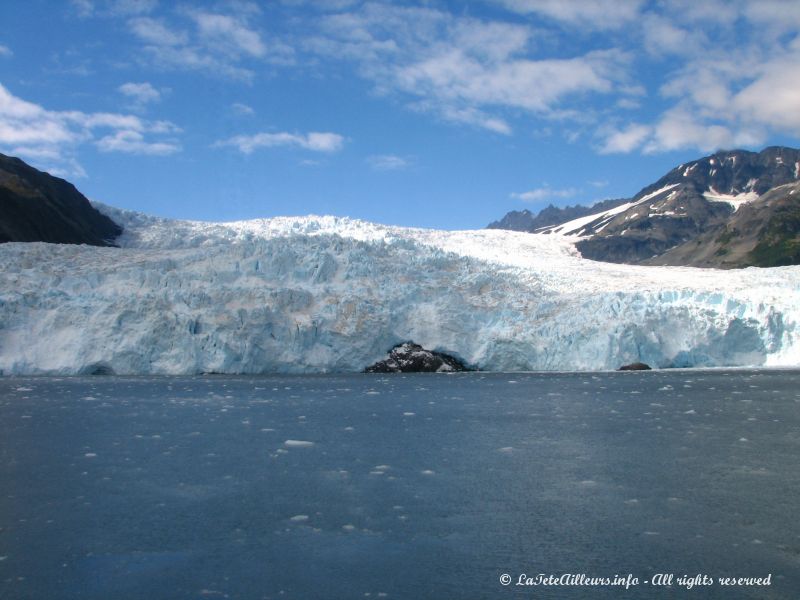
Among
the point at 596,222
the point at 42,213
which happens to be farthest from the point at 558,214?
the point at 42,213

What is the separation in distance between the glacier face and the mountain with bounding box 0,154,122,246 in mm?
10061

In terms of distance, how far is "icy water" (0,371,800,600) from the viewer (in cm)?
563

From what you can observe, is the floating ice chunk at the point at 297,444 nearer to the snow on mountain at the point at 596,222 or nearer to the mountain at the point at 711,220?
the mountain at the point at 711,220

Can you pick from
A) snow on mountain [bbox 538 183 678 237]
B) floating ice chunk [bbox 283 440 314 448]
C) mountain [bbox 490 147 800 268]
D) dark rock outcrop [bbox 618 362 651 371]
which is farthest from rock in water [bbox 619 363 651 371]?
snow on mountain [bbox 538 183 678 237]

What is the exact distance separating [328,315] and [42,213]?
69.9 feet

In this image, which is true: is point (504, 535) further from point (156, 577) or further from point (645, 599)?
point (156, 577)

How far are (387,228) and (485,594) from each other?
30.5m

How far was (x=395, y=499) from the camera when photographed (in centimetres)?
777

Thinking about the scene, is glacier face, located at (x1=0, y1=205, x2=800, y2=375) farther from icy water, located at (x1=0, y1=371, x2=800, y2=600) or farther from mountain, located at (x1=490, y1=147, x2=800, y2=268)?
mountain, located at (x1=490, y1=147, x2=800, y2=268)

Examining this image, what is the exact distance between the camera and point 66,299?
70.8 ft

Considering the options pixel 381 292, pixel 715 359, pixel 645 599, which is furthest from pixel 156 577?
pixel 715 359

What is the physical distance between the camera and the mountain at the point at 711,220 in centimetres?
6844

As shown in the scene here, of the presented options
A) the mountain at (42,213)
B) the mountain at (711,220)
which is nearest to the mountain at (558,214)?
the mountain at (711,220)

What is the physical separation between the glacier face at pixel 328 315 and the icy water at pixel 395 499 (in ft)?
20.6
